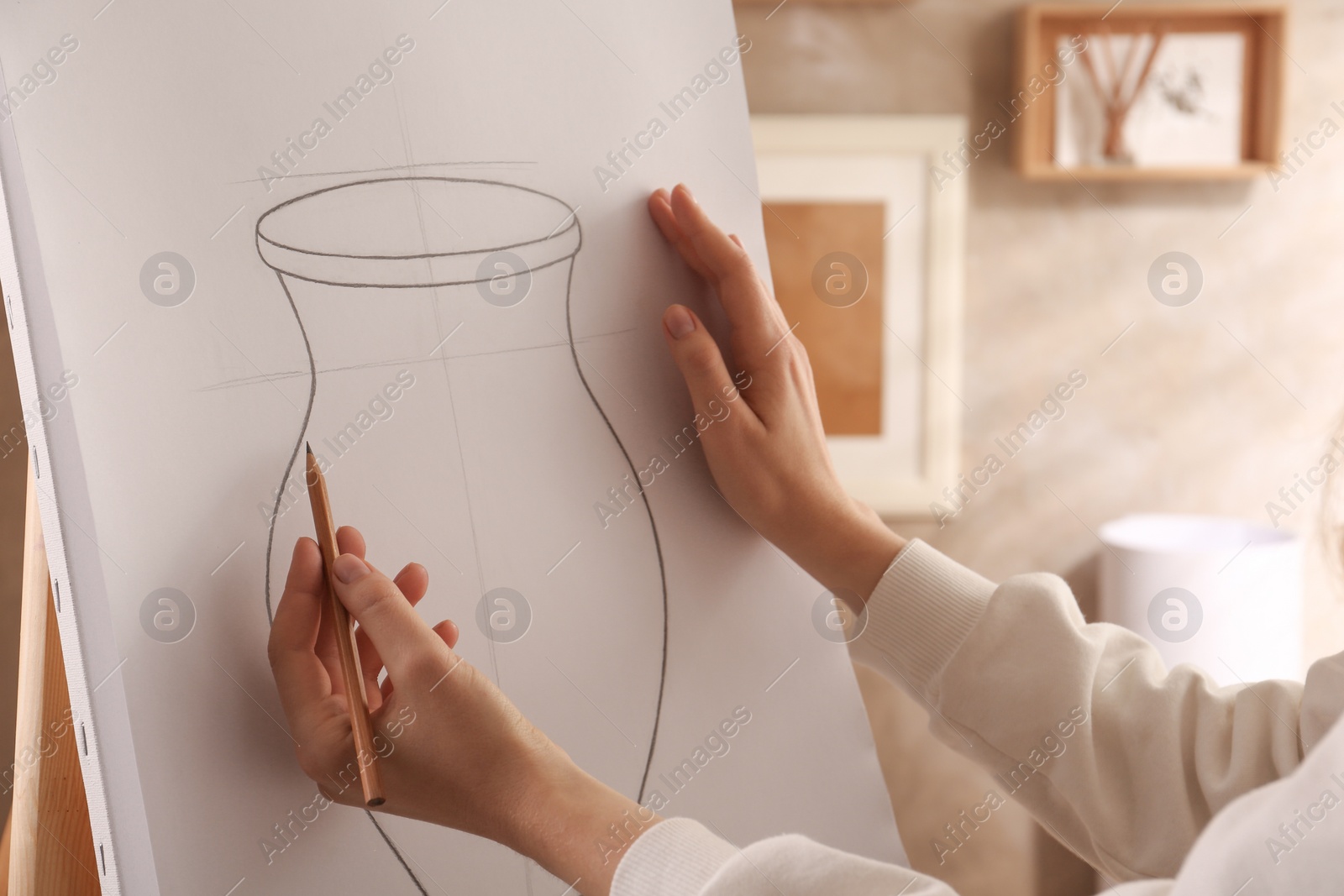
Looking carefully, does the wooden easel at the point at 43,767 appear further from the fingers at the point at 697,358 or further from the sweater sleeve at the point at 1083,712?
the sweater sleeve at the point at 1083,712

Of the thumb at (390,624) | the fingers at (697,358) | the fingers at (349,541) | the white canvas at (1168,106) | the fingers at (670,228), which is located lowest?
the thumb at (390,624)

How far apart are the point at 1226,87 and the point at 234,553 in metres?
1.79

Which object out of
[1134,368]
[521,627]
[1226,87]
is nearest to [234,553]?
[521,627]

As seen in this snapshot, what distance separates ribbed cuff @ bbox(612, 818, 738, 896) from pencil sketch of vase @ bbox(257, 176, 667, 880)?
0.54ft

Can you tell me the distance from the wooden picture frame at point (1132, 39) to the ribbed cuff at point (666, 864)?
4.80ft

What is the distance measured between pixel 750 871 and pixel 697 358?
1.11ft

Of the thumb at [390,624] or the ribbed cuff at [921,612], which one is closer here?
the thumb at [390,624]

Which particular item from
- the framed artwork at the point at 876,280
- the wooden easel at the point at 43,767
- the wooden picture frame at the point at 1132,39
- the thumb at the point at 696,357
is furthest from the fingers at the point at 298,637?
the wooden picture frame at the point at 1132,39

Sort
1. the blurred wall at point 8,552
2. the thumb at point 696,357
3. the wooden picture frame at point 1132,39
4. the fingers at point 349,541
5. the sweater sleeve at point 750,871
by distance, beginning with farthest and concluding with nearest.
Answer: the wooden picture frame at point 1132,39, the blurred wall at point 8,552, the thumb at point 696,357, the fingers at point 349,541, the sweater sleeve at point 750,871

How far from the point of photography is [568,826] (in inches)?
18.4

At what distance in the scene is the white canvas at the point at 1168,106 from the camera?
1.63 m

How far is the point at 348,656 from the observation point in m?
0.46

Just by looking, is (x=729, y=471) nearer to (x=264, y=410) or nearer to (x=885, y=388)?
(x=264, y=410)

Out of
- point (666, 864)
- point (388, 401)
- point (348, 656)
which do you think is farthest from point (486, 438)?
point (666, 864)
